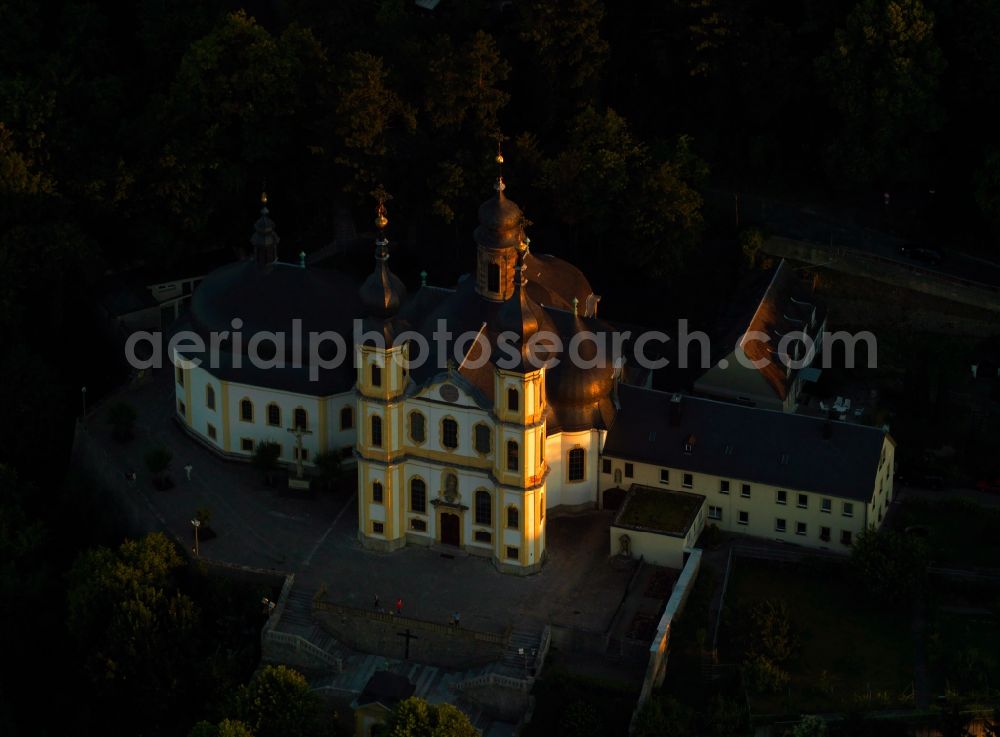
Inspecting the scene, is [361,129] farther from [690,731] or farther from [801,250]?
[690,731]

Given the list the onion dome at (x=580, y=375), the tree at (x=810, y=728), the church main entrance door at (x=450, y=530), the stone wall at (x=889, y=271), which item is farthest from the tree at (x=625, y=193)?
the tree at (x=810, y=728)

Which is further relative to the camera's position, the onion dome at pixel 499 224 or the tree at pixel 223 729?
the onion dome at pixel 499 224

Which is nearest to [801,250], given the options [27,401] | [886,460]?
[886,460]

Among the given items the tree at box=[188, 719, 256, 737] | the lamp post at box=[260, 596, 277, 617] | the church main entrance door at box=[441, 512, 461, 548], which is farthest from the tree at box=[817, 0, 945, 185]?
the tree at box=[188, 719, 256, 737]

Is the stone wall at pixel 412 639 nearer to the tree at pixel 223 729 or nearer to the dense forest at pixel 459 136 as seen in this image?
the tree at pixel 223 729

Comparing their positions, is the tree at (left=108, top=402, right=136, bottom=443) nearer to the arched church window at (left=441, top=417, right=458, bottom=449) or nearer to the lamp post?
the lamp post

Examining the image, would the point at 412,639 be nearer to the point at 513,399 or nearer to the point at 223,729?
the point at 223,729
